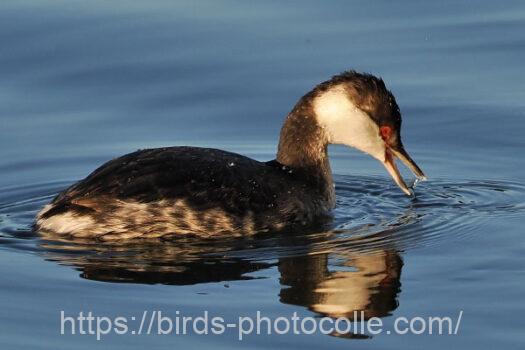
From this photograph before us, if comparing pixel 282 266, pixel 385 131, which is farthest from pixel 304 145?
pixel 282 266

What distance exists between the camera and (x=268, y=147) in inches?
486

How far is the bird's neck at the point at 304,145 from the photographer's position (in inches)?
438

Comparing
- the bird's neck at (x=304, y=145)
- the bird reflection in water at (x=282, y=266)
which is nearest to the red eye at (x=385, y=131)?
the bird's neck at (x=304, y=145)

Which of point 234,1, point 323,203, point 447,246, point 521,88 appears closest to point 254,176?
point 323,203

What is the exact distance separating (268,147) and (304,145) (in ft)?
3.97

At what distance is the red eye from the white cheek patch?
0.03 metres

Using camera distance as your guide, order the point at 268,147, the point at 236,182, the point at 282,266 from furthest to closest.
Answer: the point at 268,147, the point at 236,182, the point at 282,266

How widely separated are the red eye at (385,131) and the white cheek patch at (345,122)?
31mm

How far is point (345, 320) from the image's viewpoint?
341 inches

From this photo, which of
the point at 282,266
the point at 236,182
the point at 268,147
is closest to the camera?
the point at 282,266

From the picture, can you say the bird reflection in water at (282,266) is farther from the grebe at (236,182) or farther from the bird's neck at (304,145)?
the bird's neck at (304,145)

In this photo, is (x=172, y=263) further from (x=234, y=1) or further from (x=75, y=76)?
(x=234, y=1)

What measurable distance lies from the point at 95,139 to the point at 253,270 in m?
3.30

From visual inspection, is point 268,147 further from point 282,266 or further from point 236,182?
point 282,266
